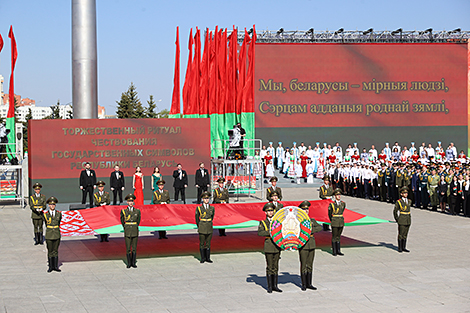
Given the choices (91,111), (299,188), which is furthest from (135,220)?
(299,188)

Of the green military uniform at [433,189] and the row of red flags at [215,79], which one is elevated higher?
the row of red flags at [215,79]

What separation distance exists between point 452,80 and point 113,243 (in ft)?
107

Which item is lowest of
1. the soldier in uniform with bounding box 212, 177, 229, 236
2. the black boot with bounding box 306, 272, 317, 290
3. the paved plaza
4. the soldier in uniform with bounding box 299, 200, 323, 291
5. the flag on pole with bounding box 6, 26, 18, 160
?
the paved plaza

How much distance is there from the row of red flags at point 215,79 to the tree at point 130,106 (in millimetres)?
41550

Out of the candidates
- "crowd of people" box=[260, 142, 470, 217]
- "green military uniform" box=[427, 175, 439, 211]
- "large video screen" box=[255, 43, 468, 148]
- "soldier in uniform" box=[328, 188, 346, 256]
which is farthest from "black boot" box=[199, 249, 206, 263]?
"large video screen" box=[255, 43, 468, 148]

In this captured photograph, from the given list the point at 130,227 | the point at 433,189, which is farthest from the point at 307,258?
the point at 433,189

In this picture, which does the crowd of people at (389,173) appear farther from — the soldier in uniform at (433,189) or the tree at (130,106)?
the tree at (130,106)

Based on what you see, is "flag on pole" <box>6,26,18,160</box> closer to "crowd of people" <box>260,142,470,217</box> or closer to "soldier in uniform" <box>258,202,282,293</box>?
"crowd of people" <box>260,142,470,217</box>

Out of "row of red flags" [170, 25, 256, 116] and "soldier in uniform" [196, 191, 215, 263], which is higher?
"row of red flags" [170, 25, 256, 116]

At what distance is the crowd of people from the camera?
68.8ft

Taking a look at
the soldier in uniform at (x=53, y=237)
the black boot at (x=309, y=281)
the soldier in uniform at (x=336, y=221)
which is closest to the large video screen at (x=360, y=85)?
the soldier in uniform at (x=336, y=221)

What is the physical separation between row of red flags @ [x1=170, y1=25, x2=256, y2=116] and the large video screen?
6983 millimetres

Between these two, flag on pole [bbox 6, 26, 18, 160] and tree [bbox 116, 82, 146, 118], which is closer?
flag on pole [bbox 6, 26, 18, 160]

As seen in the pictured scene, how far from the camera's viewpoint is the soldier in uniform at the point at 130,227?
12.6 meters
